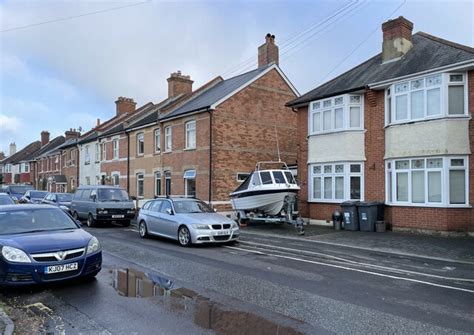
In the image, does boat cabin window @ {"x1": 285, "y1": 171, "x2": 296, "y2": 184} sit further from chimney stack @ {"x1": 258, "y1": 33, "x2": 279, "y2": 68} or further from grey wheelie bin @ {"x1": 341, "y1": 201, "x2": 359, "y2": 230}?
chimney stack @ {"x1": 258, "y1": 33, "x2": 279, "y2": 68}

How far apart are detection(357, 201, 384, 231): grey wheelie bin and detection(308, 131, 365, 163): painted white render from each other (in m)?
2.23

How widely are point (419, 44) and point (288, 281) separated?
14548 millimetres

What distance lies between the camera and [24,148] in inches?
2913

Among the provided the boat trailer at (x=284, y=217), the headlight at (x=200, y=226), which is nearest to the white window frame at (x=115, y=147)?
the boat trailer at (x=284, y=217)

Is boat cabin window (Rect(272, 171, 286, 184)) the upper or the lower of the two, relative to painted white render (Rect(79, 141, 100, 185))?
lower

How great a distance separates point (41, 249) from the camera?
22.4 feet

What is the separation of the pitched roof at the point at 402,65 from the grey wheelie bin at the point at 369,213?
4.95 meters

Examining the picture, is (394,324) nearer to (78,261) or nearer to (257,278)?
(257,278)

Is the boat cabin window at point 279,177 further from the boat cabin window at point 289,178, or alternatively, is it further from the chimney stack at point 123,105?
the chimney stack at point 123,105

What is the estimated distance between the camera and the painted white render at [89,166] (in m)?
37.0

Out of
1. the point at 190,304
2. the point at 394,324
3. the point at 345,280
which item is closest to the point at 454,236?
the point at 345,280

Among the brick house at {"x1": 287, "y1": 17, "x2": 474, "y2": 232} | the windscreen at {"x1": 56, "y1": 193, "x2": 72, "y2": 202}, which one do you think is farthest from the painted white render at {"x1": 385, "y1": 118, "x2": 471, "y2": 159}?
the windscreen at {"x1": 56, "y1": 193, "x2": 72, "y2": 202}

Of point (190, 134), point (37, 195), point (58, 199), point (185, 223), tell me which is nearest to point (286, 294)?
point (185, 223)

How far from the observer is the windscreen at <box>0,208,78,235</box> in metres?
7.79
